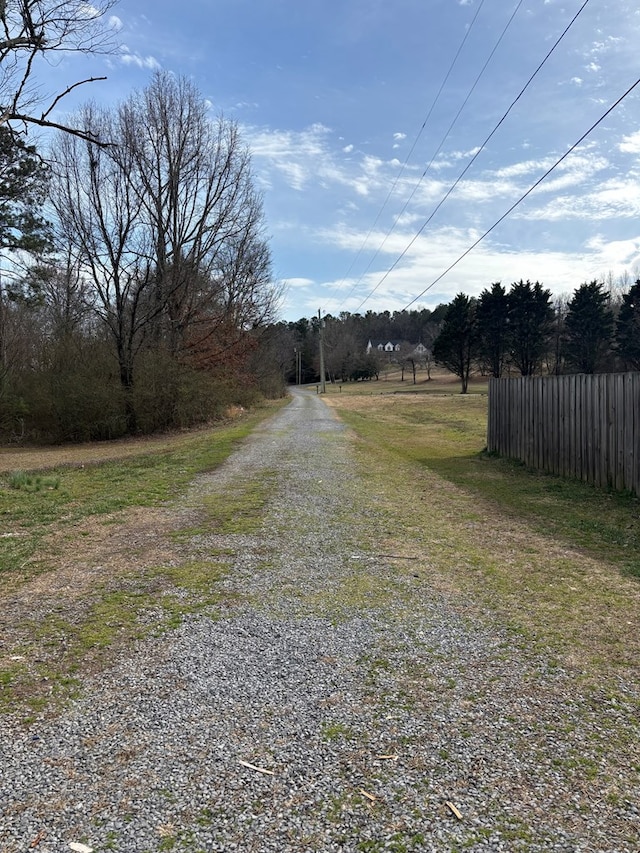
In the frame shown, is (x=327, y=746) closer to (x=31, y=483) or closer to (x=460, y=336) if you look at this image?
(x=31, y=483)

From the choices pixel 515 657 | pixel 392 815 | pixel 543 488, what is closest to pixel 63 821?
pixel 392 815

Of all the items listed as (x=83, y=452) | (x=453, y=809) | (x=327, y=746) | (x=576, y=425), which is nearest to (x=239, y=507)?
(x=327, y=746)

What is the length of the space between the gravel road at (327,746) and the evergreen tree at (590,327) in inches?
2064

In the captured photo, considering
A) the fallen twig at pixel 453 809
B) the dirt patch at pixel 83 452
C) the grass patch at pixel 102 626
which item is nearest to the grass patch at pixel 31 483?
the dirt patch at pixel 83 452

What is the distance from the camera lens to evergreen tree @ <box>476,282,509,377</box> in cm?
5384

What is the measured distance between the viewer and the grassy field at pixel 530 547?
3.56 m

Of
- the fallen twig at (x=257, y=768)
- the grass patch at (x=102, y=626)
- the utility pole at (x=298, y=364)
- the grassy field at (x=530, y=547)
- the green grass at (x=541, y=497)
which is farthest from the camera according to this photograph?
the utility pole at (x=298, y=364)

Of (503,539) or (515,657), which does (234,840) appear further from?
(503,539)

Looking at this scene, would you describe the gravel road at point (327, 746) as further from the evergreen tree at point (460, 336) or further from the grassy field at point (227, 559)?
the evergreen tree at point (460, 336)

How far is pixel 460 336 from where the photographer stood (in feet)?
181

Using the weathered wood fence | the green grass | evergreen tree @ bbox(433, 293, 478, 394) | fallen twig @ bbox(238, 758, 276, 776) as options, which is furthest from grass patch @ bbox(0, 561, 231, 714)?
evergreen tree @ bbox(433, 293, 478, 394)

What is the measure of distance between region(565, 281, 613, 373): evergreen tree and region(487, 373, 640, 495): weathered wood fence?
43283mm

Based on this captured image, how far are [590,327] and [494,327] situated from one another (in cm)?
850

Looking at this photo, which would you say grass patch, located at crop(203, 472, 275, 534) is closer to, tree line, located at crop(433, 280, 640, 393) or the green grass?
the green grass
